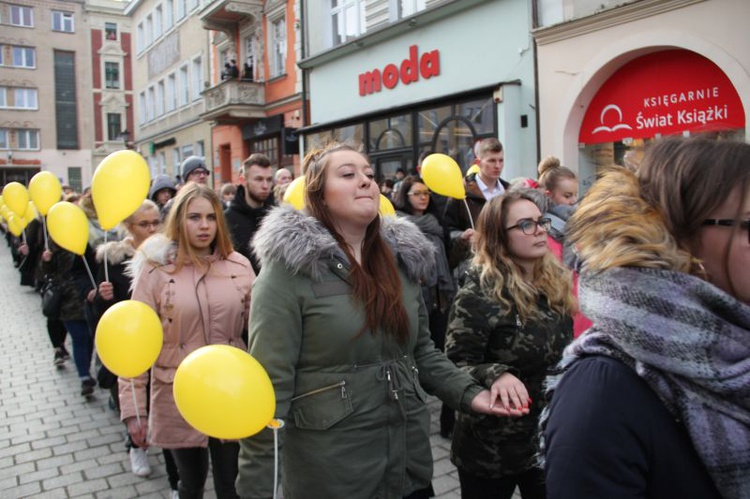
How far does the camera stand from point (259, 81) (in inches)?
797

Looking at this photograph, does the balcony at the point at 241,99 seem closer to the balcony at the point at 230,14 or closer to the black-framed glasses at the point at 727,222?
the balcony at the point at 230,14

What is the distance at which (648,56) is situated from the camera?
8711 millimetres

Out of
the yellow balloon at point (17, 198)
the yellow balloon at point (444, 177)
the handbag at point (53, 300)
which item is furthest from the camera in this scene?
the yellow balloon at point (17, 198)

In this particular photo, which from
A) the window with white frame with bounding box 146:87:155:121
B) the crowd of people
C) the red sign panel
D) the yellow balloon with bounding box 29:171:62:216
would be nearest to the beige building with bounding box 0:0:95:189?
the window with white frame with bounding box 146:87:155:121

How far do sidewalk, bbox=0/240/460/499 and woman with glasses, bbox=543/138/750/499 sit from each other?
2792 mm

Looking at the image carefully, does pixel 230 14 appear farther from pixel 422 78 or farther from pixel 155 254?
pixel 155 254

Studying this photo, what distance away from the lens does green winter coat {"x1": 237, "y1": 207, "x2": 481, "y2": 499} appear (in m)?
2.03

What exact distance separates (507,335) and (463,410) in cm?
47

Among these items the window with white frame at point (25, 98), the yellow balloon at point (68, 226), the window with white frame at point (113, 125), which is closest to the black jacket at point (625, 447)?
the yellow balloon at point (68, 226)

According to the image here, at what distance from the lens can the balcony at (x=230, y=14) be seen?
65.0 feet

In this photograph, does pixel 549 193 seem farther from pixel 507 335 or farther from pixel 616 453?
pixel 616 453

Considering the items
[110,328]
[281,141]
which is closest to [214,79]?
[281,141]

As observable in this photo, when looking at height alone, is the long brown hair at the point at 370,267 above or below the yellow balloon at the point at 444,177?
below

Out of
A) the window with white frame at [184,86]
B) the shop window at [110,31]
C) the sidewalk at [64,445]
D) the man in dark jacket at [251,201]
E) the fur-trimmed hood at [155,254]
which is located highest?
the shop window at [110,31]
